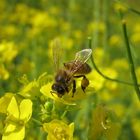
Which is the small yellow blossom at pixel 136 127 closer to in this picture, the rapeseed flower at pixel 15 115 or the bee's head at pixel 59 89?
the bee's head at pixel 59 89

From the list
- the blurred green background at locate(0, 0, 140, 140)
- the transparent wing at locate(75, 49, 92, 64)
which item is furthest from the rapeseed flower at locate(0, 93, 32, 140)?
the blurred green background at locate(0, 0, 140, 140)

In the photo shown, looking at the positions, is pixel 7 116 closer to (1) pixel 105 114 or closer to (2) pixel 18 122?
(2) pixel 18 122

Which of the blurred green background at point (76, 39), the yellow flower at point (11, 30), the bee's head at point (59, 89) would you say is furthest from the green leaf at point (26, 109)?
the yellow flower at point (11, 30)

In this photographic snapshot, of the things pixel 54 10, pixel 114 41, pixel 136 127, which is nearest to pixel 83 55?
pixel 136 127

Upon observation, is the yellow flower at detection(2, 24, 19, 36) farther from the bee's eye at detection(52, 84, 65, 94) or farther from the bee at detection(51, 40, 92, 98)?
the bee's eye at detection(52, 84, 65, 94)

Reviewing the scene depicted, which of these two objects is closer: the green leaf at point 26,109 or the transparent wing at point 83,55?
the green leaf at point 26,109
